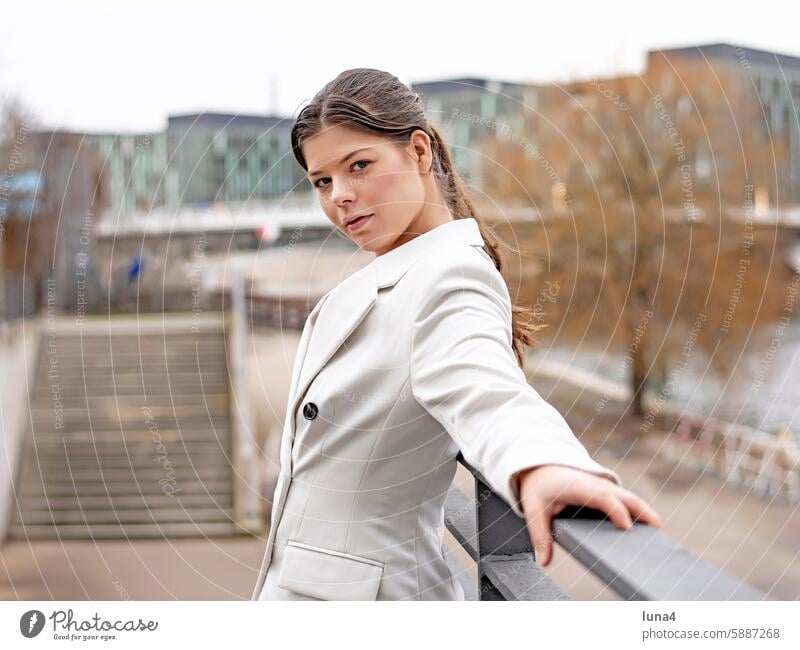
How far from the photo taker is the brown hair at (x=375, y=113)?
0.62 meters

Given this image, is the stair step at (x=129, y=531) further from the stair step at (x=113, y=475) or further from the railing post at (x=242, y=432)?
the stair step at (x=113, y=475)

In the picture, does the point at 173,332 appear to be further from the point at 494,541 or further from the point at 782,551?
the point at 494,541

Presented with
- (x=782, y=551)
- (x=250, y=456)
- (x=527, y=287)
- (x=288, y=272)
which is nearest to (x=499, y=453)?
(x=288, y=272)

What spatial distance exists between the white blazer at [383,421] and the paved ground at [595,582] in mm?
3600

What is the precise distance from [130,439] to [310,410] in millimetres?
7111

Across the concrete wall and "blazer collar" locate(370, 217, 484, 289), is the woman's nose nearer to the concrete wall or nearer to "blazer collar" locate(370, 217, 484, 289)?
"blazer collar" locate(370, 217, 484, 289)

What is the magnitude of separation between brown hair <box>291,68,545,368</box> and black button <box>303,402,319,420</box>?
20 cm

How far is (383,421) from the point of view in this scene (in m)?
0.55

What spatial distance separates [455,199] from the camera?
26.8 inches

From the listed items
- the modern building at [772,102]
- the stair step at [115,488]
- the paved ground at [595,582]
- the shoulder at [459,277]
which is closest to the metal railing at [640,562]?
the shoulder at [459,277]

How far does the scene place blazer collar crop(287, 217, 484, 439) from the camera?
22.7 inches

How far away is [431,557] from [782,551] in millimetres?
6596

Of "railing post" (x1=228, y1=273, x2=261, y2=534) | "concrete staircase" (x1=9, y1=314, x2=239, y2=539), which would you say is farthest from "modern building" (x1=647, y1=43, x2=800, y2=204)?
"concrete staircase" (x1=9, y1=314, x2=239, y2=539)

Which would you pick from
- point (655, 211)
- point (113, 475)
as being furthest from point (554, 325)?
point (113, 475)
